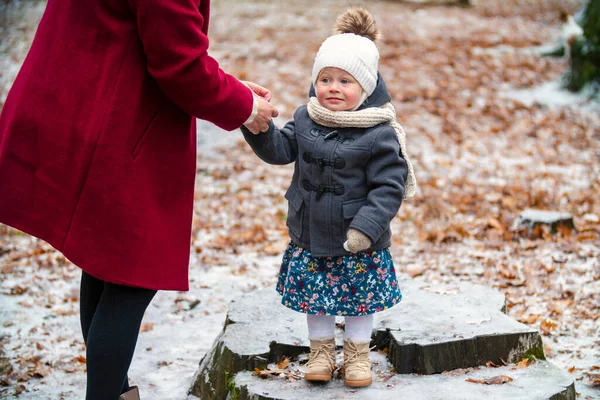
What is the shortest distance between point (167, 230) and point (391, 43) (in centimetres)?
1154

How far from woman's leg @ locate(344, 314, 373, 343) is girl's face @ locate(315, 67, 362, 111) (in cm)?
91

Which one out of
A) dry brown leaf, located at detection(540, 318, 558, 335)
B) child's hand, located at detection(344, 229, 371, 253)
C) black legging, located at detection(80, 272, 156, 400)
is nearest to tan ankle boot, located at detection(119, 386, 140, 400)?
black legging, located at detection(80, 272, 156, 400)

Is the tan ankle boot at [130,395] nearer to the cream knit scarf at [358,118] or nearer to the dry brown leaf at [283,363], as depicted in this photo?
the dry brown leaf at [283,363]

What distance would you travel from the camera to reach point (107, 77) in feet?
7.95

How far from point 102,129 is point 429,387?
1824mm

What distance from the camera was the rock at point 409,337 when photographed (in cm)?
339

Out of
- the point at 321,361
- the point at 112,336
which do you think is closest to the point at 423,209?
the point at 321,361

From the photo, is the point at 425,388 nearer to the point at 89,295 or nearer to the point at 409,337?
the point at 409,337

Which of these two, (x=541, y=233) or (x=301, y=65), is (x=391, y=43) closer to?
(x=301, y=65)

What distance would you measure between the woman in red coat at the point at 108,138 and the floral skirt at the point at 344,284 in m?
0.68

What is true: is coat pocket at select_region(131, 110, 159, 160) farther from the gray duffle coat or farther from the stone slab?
the stone slab

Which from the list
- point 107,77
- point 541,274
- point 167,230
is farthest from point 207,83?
point 541,274

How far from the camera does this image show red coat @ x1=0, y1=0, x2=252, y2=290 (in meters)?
2.40

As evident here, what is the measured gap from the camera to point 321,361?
3168 mm
